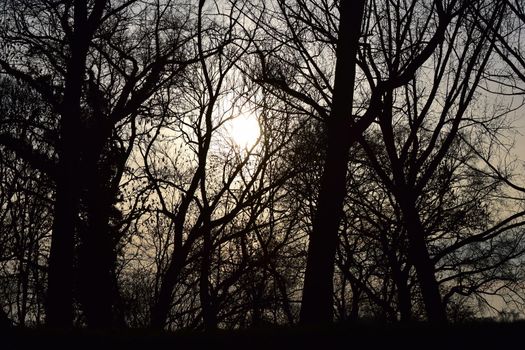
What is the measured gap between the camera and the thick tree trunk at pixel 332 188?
30.7 ft

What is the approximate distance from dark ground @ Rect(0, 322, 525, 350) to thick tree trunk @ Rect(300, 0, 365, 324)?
2.97 meters

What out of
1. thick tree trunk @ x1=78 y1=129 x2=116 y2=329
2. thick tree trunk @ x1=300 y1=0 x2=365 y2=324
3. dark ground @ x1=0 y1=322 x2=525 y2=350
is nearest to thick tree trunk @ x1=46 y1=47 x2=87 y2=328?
thick tree trunk @ x1=78 y1=129 x2=116 y2=329

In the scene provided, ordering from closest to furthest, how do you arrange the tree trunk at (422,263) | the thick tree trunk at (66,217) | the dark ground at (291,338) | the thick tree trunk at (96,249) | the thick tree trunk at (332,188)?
1. the dark ground at (291,338)
2. the thick tree trunk at (332,188)
3. the thick tree trunk at (66,217)
4. the tree trunk at (422,263)
5. the thick tree trunk at (96,249)

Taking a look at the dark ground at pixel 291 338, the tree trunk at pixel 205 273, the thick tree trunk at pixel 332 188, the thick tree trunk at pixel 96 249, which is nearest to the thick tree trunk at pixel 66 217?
the thick tree trunk at pixel 96 249

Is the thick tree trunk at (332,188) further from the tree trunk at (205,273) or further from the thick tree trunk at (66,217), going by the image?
the tree trunk at (205,273)

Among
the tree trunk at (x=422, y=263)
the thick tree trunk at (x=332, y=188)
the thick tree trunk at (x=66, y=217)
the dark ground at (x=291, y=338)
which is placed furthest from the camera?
the tree trunk at (x=422, y=263)

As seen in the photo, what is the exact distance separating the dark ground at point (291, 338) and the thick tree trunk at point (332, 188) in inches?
117

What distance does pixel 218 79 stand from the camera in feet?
58.4

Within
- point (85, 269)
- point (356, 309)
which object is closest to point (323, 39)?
point (85, 269)

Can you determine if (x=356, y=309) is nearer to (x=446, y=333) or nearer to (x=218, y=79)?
(x=218, y=79)

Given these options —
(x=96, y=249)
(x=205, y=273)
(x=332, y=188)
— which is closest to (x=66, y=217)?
(x=96, y=249)

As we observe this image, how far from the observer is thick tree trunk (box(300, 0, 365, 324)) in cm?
935

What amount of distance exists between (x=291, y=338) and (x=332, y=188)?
494 cm

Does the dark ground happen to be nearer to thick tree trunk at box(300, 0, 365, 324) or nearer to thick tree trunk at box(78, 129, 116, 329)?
thick tree trunk at box(300, 0, 365, 324)
